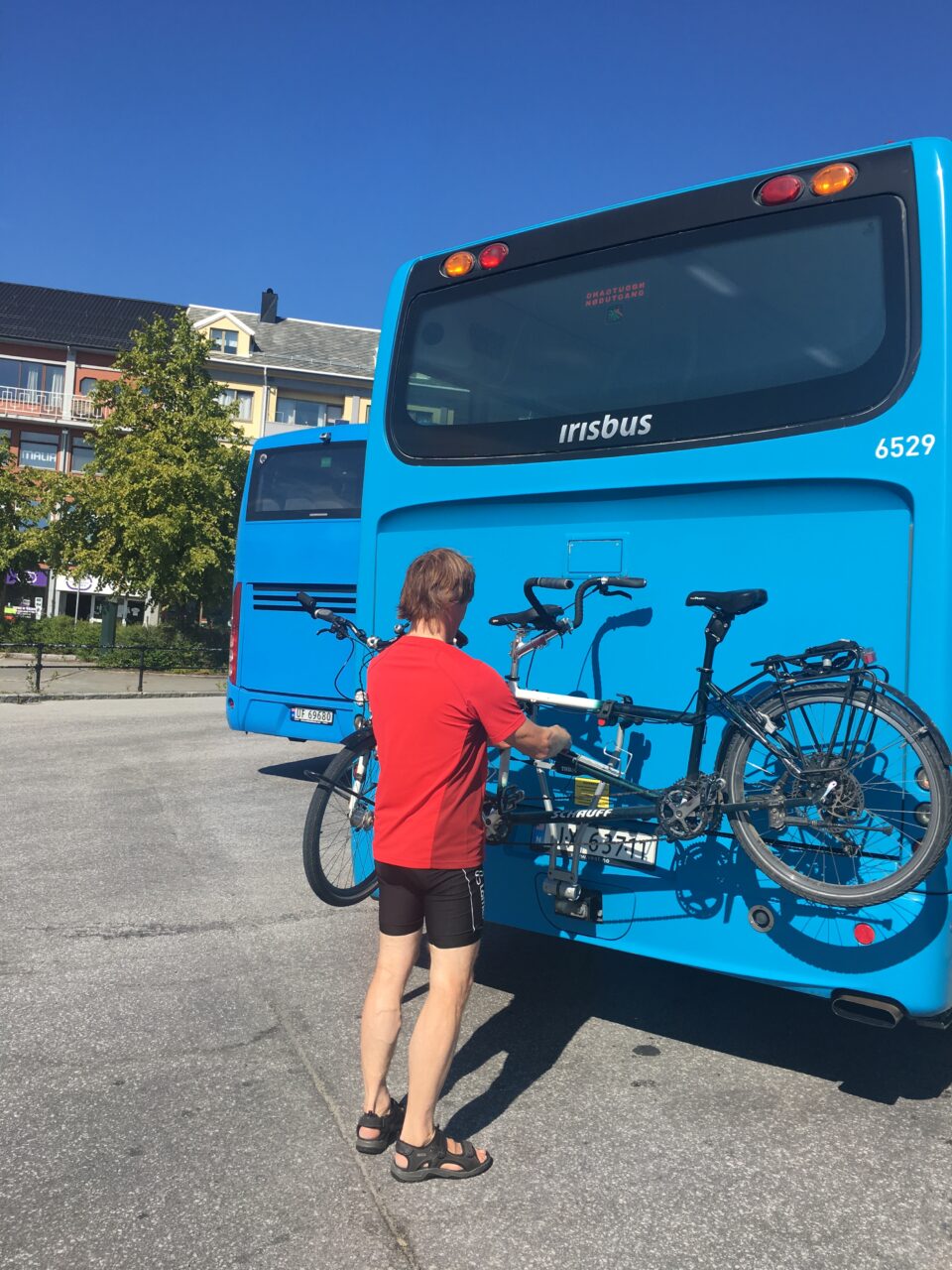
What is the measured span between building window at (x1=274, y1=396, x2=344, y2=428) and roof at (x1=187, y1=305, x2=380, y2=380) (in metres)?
1.78

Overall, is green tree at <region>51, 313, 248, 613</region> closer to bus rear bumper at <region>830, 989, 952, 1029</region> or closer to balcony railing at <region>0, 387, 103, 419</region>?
balcony railing at <region>0, 387, 103, 419</region>

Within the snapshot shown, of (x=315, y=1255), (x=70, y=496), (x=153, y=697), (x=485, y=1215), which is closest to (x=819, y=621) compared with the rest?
(x=485, y=1215)

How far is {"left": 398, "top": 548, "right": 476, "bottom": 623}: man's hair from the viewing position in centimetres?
328

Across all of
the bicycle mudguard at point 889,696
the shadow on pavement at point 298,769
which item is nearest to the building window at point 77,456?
the shadow on pavement at point 298,769

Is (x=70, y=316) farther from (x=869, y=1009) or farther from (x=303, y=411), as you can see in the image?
(x=869, y=1009)

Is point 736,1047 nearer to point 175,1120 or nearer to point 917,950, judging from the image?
point 917,950

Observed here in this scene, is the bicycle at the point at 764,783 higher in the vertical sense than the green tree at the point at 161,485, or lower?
lower

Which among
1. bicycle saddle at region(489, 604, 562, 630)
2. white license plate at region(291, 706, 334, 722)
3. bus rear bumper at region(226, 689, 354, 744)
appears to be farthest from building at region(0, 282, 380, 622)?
bicycle saddle at region(489, 604, 562, 630)

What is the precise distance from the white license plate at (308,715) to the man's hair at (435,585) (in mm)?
7138

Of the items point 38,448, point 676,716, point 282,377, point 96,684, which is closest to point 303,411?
point 282,377

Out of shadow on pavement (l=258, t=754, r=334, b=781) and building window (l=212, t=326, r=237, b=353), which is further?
building window (l=212, t=326, r=237, b=353)

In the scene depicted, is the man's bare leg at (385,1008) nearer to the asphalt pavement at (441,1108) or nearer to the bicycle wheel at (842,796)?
the asphalt pavement at (441,1108)

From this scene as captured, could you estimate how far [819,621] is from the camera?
12.1 feet

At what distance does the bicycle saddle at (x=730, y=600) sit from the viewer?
3.58 metres
